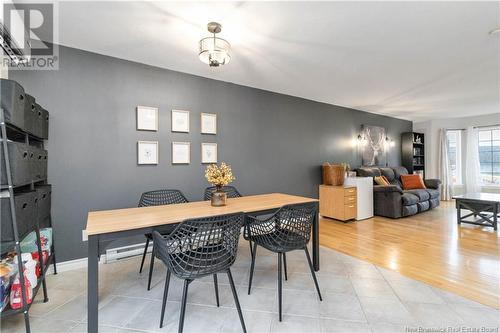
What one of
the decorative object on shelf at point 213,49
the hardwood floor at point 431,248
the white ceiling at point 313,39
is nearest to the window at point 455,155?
the hardwood floor at point 431,248

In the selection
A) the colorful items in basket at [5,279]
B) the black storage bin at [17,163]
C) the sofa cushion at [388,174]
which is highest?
the black storage bin at [17,163]

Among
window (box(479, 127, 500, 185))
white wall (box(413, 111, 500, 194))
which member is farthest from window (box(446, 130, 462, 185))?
window (box(479, 127, 500, 185))

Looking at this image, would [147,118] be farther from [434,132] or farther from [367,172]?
[434,132]

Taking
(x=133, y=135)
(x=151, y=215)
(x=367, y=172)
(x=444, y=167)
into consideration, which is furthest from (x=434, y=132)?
(x=151, y=215)

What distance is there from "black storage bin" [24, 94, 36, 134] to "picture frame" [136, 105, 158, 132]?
1.07m

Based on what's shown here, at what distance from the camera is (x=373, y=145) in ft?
19.6

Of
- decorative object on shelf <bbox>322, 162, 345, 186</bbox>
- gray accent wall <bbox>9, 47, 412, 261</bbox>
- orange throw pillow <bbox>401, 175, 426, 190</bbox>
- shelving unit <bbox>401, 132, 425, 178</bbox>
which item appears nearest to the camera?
gray accent wall <bbox>9, 47, 412, 261</bbox>

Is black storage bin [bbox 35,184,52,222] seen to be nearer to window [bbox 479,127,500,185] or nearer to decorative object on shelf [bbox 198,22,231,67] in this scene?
decorative object on shelf [bbox 198,22,231,67]

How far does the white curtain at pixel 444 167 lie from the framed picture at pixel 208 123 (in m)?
6.89

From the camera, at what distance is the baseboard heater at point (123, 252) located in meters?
2.77

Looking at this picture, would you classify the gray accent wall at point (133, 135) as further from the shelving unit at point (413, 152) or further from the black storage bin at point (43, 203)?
the shelving unit at point (413, 152)

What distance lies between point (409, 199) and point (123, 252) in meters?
5.01

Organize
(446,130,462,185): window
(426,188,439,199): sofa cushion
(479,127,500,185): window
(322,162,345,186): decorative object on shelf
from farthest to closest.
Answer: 1. (446,130,462,185): window
2. (479,127,500,185): window
3. (426,188,439,199): sofa cushion
4. (322,162,345,186): decorative object on shelf

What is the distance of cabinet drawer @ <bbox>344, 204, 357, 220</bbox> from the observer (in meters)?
4.46
